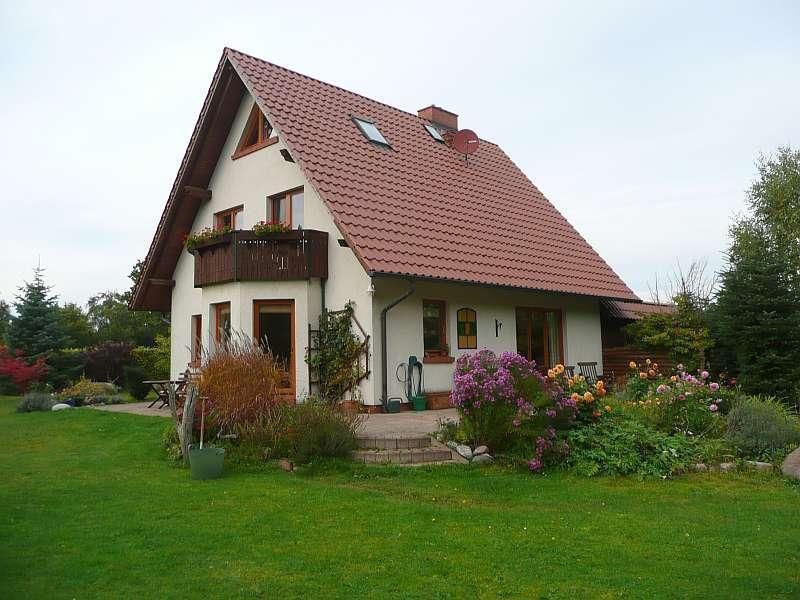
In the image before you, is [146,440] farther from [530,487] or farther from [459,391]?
[530,487]

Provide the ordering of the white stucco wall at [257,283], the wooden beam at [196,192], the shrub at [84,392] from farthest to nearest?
the shrub at [84,392], the wooden beam at [196,192], the white stucco wall at [257,283]

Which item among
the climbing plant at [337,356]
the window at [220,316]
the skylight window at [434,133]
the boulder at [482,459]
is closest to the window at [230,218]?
the window at [220,316]

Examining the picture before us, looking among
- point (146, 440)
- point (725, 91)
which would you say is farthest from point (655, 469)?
point (146, 440)

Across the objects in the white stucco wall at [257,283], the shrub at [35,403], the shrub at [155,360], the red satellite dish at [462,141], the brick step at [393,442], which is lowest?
the brick step at [393,442]

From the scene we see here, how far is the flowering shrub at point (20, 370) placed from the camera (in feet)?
67.1

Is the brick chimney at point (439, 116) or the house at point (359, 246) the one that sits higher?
the brick chimney at point (439, 116)

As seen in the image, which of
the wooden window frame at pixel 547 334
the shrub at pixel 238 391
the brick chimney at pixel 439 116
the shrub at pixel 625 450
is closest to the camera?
the shrub at pixel 625 450

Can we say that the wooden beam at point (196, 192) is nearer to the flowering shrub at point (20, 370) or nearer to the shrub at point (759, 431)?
the flowering shrub at point (20, 370)

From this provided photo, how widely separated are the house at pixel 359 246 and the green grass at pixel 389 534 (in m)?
5.27

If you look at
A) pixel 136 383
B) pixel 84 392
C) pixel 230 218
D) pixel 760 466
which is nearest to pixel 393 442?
pixel 760 466

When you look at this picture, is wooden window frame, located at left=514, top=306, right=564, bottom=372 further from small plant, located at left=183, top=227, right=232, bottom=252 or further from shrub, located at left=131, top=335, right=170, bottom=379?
shrub, located at left=131, top=335, right=170, bottom=379

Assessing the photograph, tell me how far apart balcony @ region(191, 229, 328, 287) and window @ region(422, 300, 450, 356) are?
7.38ft

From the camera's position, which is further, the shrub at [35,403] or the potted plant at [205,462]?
the shrub at [35,403]

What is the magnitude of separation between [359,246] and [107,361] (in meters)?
15.0
